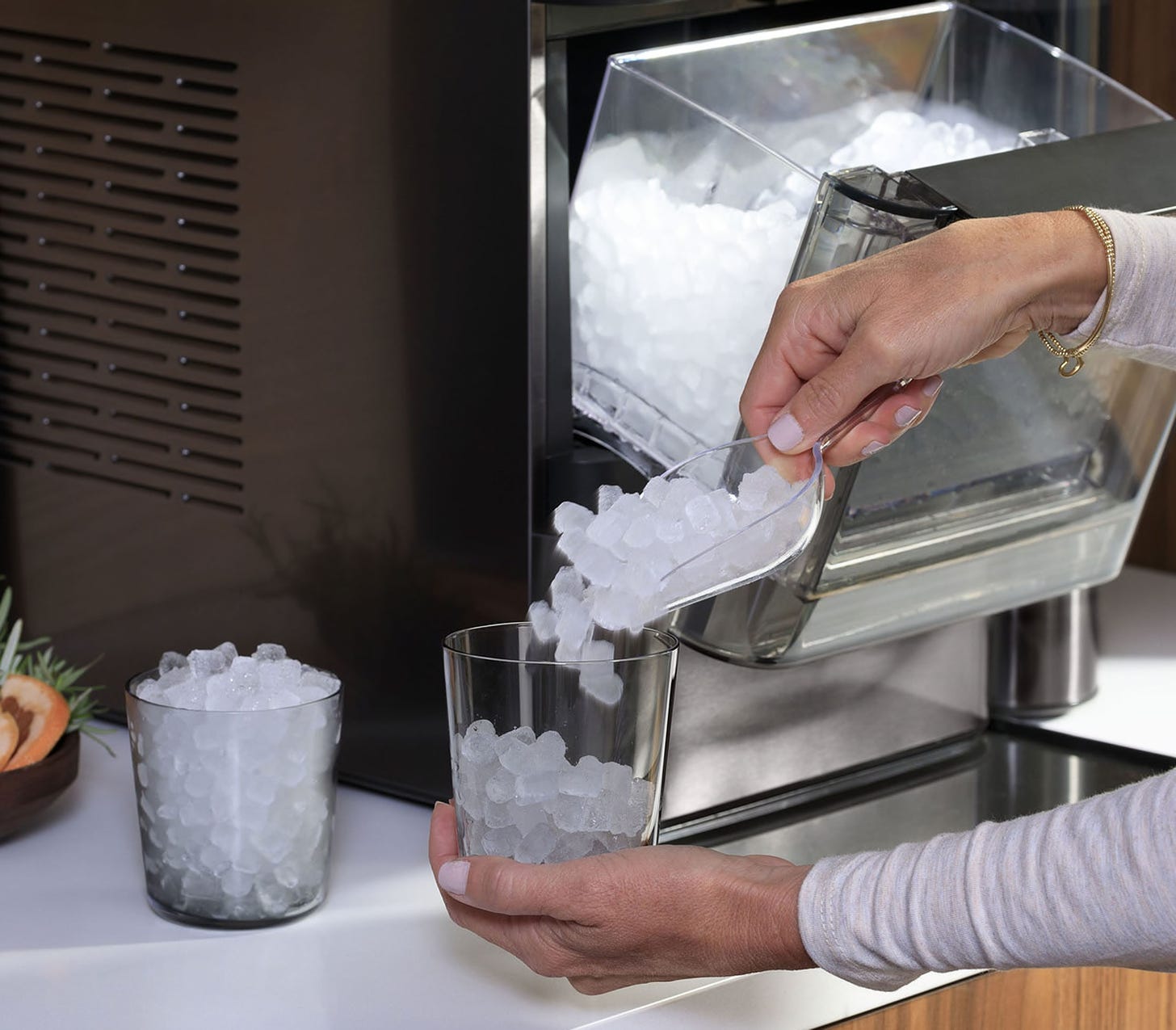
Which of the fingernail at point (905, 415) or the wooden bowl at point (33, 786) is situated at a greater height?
the fingernail at point (905, 415)

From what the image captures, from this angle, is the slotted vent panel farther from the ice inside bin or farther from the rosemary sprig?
the ice inside bin

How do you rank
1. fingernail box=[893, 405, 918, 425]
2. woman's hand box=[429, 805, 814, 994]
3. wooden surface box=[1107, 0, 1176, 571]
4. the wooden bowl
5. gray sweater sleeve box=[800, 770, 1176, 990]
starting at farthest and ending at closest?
wooden surface box=[1107, 0, 1176, 571], the wooden bowl, fingernail box=[893, 405, 918, 425], woman's hand box=[429, 805, 814, 994], gray sweater sleeve box=[800, 770, 1176, 990]

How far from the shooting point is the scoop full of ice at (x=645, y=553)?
2.57 ft

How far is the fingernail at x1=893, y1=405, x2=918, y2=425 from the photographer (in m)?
0.85

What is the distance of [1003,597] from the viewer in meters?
1.12

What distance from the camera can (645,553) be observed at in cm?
78

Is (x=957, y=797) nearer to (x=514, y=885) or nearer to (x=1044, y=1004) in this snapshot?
(x=1044, y=1004)

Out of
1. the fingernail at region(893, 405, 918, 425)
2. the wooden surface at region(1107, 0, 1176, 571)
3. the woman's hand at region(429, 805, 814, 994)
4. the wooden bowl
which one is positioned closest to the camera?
the woman's hand at region(429, 805, 814, 994)

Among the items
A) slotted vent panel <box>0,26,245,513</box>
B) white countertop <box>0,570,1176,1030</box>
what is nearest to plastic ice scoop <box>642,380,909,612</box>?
white countertop <box>0,570,1176,1030</box>

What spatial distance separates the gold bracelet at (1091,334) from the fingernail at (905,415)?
0.34ft

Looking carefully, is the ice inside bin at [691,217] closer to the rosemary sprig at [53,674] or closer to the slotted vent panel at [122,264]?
the slotted vent panel at [122,264]

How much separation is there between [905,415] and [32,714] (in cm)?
60

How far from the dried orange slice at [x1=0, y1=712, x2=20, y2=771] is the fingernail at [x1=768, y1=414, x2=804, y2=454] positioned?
53 cm

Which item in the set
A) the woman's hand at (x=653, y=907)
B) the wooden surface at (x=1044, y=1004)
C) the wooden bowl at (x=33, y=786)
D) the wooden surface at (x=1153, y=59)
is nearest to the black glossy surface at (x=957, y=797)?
the wooden surface at (x=1044, y=1004)
